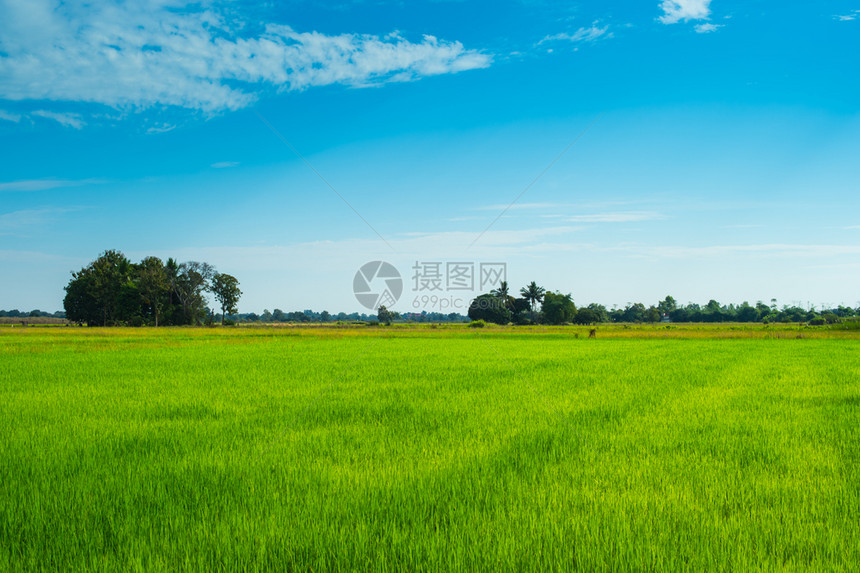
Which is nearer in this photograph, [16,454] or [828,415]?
[16,454]

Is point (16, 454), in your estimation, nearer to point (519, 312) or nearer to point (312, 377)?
point (312, 377)

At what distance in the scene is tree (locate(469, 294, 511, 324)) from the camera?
8836 cm

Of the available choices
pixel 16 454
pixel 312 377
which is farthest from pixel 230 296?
pixel 16 454

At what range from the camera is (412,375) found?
11906mm

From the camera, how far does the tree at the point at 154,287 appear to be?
200 ft

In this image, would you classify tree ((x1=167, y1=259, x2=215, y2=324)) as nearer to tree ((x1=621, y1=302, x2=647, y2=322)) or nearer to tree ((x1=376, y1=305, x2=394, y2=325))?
tree ((x1=376, y1=305, x2=394, y2=325))

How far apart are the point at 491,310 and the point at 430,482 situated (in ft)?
282

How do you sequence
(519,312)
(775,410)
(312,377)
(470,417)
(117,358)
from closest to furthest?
(470,417) → (775,410) → (312,377) → (117,358) → (519,312)

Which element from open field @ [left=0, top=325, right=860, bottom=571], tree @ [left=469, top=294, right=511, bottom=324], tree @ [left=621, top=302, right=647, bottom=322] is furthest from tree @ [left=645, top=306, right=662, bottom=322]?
open field @ [left=0, top=325, right=860, bottom=571]

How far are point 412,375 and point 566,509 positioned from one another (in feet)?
28.3

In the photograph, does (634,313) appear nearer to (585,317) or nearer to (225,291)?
(585,317)

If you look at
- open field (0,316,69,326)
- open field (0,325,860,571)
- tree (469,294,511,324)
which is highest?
tree (469,294,511,324)

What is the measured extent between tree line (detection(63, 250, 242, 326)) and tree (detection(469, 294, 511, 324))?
46.9 m

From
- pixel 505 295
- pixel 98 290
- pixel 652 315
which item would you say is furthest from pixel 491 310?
pixel 98 290
